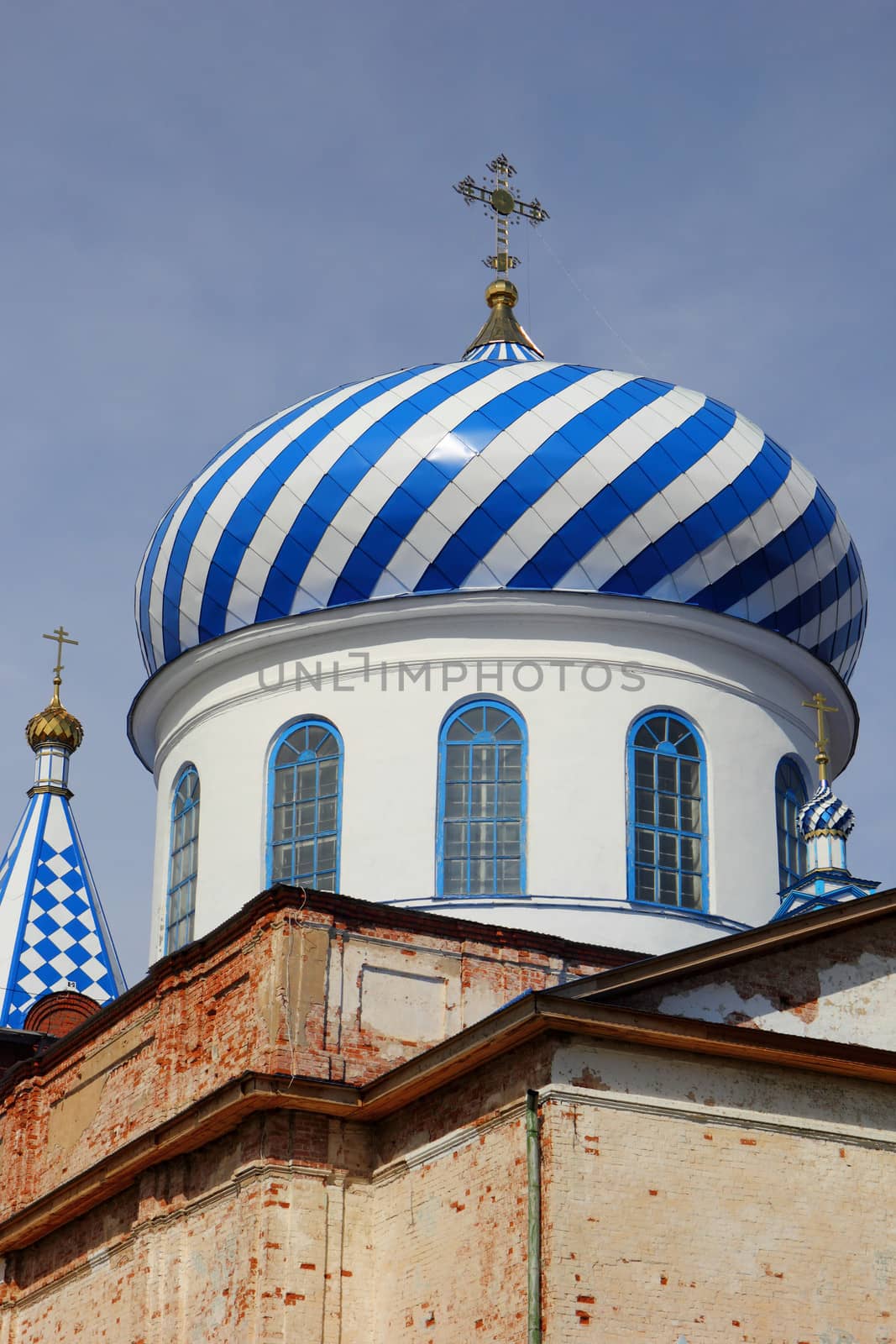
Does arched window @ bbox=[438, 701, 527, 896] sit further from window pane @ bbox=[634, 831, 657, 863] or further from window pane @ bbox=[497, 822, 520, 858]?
window pane @ bbox=[634, 831, 657, 863]

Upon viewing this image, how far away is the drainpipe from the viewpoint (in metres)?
9.86

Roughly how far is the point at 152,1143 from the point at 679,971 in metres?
3.29

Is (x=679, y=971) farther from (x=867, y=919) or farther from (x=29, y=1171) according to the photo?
(x=29, y=1171)

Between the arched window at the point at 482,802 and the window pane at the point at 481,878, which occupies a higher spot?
the arched window at the point at 482,802

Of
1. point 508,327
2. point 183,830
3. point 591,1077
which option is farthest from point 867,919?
point 508,327

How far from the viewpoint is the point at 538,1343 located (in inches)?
386

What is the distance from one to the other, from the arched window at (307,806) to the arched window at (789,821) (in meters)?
3.14

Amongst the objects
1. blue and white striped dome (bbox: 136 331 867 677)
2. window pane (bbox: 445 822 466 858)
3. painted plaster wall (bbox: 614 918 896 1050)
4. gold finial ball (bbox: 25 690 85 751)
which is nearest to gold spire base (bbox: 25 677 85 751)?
gold finial ball (bbox: 25 690 85 751)

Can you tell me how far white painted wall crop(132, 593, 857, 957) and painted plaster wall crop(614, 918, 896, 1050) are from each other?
229 centimetres

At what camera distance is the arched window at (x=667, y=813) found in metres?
14.3

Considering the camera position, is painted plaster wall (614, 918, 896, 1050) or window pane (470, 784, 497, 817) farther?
window pane (470, 784, 497, 817)

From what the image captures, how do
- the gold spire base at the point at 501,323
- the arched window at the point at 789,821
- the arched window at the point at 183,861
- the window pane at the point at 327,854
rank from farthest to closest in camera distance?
the gold spire base at the point at 501,323
the arched window at the point at 183,861
the arched window at the point at 789,821
the window pane at the point at 327,854

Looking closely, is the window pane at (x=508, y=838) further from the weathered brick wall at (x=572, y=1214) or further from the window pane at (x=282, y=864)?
the weathered brick wall at (x=572, y=1214)

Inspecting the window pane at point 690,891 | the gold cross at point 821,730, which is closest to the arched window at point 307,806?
the window pane at point 690,891
